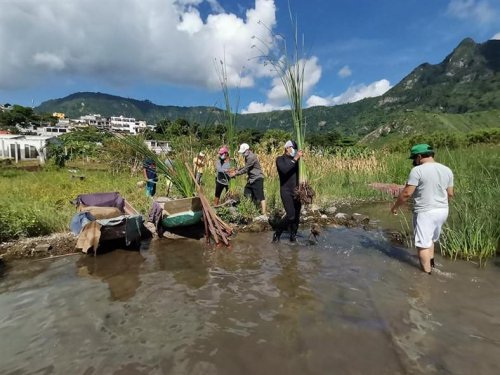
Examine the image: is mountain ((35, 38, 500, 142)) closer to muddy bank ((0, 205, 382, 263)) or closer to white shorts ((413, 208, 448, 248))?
muddy bank ((0, 205, 382, 263))

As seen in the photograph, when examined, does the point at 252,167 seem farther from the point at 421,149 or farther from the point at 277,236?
the point at 421,149

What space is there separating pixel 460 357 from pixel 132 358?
2.78 meters

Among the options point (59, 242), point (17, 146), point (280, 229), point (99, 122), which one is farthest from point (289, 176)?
point (17, 146)

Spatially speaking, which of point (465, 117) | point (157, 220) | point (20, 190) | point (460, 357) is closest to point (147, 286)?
point (157, 220)

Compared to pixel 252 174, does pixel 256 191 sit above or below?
below

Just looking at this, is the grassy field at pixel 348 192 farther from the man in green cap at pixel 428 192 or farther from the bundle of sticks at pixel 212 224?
the bundle of sticks at pixel 212 224

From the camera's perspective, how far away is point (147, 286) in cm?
510

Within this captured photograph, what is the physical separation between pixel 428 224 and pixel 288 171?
245 cm

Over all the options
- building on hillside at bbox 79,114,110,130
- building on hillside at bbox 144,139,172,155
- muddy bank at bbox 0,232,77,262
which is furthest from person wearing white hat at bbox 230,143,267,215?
muddy bank at bbox 0,232,77,262

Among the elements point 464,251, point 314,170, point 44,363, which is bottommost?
point 44,363

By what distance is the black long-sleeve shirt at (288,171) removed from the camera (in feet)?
21.4

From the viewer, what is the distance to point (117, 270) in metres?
5.80

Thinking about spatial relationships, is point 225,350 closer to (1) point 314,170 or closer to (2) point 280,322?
(2) point 280,322

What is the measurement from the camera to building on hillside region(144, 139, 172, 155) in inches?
282
